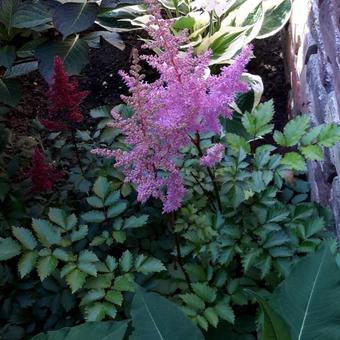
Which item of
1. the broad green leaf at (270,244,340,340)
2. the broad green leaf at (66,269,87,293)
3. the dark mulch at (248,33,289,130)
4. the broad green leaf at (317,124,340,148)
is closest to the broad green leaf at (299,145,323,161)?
the broad green leaf at (317,124,340,148)

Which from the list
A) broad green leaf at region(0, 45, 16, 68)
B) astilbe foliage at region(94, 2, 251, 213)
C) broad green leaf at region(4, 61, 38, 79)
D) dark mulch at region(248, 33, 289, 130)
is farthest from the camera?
dark mulch at region(248, 33, 289, 130)

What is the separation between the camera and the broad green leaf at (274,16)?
2.49 meters

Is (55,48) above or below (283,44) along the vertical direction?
above

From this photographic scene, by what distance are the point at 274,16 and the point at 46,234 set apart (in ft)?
5.39

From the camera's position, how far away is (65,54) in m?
2.31

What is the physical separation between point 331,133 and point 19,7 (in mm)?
1579

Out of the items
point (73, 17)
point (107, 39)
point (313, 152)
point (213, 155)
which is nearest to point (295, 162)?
point (313, 152)

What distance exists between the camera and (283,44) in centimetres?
286

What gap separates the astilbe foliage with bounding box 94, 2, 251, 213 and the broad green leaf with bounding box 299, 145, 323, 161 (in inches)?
10.2

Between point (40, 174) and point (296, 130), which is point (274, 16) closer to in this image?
point (296, 130)

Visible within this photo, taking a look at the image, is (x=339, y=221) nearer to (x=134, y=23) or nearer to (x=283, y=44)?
(x=134, y=23)

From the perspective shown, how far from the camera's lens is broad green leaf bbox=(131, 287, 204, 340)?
3.24 ft

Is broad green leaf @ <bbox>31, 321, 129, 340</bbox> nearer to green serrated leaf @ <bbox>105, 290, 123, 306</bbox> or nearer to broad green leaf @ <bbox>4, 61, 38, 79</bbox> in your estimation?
green serrated leaf @ <bbox>105, 290, 123, 306</bbox>

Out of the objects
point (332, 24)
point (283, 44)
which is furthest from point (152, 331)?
point (283, 44)
